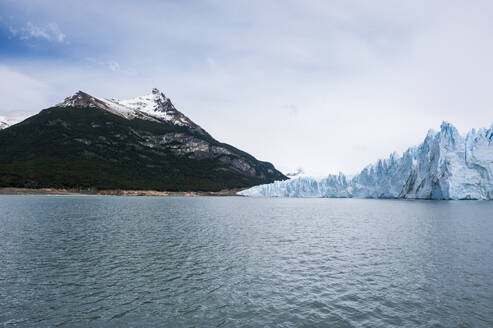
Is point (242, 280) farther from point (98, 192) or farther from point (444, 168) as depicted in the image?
point (98, 192)

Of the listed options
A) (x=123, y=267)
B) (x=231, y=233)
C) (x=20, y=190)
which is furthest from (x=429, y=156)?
(x=20, y=190)

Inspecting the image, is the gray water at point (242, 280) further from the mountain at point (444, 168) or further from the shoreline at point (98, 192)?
the shoreline at point (98, 192)

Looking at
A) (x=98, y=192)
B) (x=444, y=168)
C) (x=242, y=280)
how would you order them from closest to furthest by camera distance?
1. (x=242, y=280)
2. (x=444, y=168)
3. (x=98, y=192)

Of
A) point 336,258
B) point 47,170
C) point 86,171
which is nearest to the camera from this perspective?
point 336,258

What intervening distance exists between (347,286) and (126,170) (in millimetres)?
196287

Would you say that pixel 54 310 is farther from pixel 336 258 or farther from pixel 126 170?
pixel 126 170

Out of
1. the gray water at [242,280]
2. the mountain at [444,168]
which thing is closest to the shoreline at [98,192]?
the mountain at [444,168]

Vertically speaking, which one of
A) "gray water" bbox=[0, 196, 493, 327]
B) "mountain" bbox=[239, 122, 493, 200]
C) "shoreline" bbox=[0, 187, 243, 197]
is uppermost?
"mountain" bbox=[239, 122, 493, 200]

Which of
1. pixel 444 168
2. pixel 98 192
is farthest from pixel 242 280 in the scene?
pixel 98 192

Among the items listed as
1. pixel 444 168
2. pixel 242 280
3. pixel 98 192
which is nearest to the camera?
pixel 242 280

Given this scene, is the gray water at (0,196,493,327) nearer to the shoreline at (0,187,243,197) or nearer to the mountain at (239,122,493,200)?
the mountain at (239,122,493,200)

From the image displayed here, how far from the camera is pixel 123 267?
18.9 metres

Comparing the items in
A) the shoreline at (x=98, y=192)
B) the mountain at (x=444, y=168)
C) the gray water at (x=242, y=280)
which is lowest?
the gray water at (x=242, y=280)

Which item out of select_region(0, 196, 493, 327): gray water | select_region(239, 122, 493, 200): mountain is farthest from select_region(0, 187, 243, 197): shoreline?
select_region(0, 196, 493, 327): gray water
